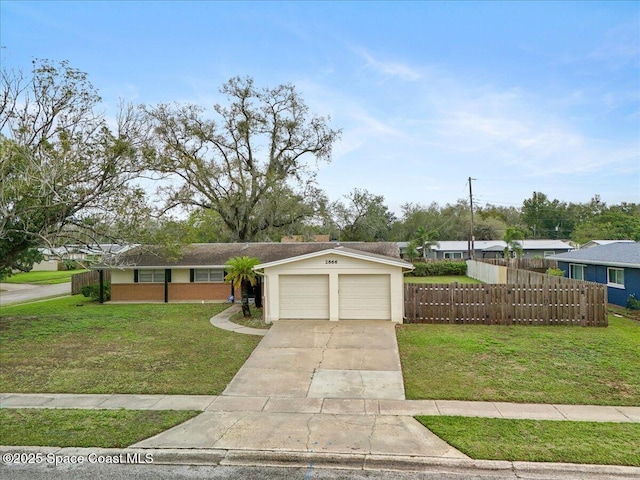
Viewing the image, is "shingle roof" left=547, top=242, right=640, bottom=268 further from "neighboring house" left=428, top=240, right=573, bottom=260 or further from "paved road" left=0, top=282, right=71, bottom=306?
"paved road" left=0, top=282, right=71, bottom=306

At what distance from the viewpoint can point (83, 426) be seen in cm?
730

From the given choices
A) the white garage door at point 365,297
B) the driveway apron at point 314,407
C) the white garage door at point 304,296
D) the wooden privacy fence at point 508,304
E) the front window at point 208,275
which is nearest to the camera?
the driveway apron at point 314,407

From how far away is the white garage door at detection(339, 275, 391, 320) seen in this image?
15953 millimetres

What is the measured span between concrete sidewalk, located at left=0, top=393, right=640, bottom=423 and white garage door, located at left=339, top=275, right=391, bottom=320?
7.49 m

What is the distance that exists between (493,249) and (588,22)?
1561 inches

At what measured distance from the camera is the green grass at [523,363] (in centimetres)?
866

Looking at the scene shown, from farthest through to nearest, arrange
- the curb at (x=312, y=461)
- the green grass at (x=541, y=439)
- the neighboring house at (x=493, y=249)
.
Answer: the neighboring house at (x=493, y=249)
the green grass at (x=541, y=439)
the curb at (x=312, y=461)

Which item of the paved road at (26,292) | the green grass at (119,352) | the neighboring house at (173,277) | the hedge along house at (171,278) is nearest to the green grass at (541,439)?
the green grass at (119,352)

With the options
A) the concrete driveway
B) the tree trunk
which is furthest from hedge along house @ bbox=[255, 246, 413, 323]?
the tree trunk

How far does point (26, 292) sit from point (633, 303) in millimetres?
38825

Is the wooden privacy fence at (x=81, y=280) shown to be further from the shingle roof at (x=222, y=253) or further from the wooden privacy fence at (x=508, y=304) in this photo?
the wooden privacy fence at (x=508, y=304)

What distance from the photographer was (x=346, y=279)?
16172 mm

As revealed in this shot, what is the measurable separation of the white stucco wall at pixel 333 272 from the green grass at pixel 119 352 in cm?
231

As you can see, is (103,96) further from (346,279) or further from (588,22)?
(588,22)
